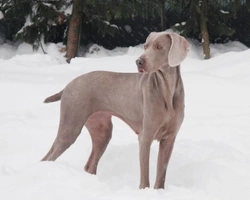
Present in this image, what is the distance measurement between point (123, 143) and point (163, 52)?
7.26 ft

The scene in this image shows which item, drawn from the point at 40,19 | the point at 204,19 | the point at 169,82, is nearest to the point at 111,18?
the point at 40,19

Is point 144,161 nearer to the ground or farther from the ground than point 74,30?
farther from the ground

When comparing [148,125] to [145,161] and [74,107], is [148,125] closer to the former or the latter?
[145,161]

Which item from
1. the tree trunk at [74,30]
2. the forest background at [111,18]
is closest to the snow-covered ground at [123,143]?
the tree trunk at [74,30]

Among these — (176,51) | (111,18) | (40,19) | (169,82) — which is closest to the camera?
(176,51)

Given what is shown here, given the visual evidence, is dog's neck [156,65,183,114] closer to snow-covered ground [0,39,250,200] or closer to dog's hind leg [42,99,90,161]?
snow-covered ground [0,39,250,200]

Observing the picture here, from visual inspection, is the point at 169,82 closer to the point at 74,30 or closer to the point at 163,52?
the point at 163,52

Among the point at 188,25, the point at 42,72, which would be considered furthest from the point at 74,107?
the point at 188,25

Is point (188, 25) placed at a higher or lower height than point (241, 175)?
lower

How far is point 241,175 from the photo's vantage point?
388 centimetres

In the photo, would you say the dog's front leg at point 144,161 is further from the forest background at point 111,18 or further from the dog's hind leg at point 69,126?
the forest background at point 111,18

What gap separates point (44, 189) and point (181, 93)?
1.29 m

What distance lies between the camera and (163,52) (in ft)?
11.3

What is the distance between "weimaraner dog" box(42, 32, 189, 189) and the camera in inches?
135
